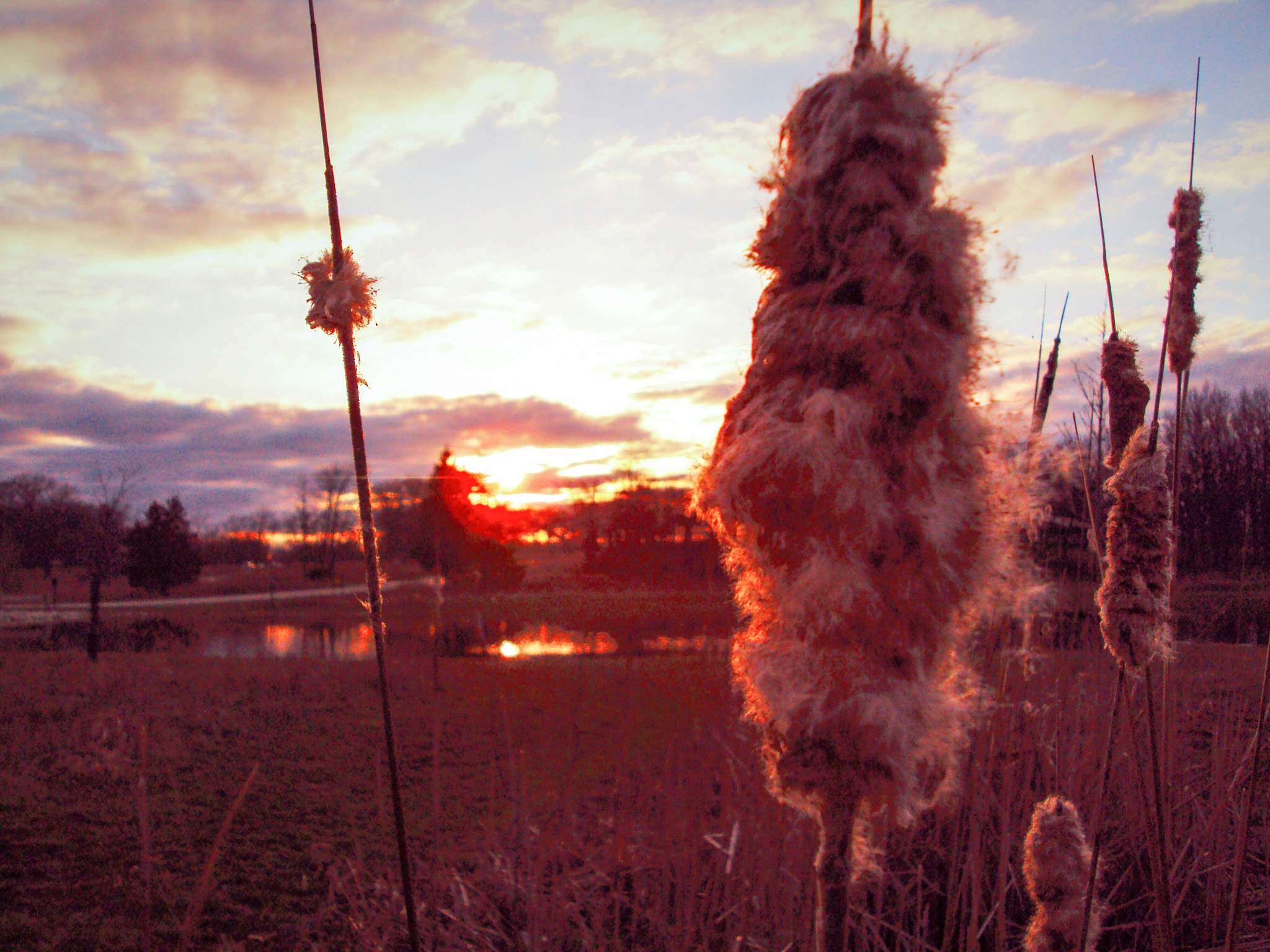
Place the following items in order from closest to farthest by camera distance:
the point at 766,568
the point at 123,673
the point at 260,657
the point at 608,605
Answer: the point at 766,568, the point at 123,673, the point at 260,657, the point at 608,605

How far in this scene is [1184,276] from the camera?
5.00 ft

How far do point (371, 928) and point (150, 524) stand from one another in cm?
3344

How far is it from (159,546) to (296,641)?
314 inches

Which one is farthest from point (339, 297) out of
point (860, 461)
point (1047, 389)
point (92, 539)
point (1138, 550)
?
point (92, 539)

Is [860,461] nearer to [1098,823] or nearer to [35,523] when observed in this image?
[1098,823]

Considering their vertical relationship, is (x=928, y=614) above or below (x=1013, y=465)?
below

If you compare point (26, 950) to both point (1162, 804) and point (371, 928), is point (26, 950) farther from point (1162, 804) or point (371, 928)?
point (1162, 804)

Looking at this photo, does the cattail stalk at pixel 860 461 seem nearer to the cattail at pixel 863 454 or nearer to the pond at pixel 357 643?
the cattail at pixel 863 454

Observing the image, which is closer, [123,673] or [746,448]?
[746,448]

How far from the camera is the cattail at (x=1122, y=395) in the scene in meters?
1.28

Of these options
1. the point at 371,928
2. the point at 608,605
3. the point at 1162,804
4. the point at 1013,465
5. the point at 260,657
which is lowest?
the point at 608,605

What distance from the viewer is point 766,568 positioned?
107 centimetres

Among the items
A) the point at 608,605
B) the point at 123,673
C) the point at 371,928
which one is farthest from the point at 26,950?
the point at 608,605

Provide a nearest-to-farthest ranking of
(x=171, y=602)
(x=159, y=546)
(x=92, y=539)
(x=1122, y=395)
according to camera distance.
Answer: (x=1122, y=395)
(x=92, y=539)
(x=159, y=546)
(x=171, y=602)
